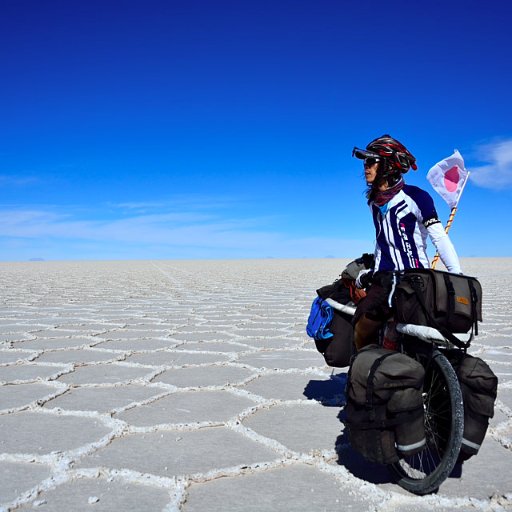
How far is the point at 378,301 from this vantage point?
6.71 ft

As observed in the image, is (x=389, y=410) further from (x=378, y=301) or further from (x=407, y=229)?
(x=407, y=229)

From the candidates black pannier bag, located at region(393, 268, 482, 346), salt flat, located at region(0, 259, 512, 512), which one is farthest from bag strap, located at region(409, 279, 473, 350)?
salt flat, located at region(0, 259, 512, 512)

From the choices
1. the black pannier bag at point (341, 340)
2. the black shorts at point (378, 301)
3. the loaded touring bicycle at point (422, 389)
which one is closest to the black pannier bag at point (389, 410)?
the loaded touring bicycle at point (422, 389)

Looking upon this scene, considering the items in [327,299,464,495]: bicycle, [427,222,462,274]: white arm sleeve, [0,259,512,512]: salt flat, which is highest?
[427,222,462,274]: white arm sleeve

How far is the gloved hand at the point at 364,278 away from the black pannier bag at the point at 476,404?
57 cm

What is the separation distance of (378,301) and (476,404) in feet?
1.63

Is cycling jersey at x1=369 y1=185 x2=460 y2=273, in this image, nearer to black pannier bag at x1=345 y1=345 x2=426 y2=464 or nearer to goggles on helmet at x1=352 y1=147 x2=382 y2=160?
goggles on helmet at x1=352 y1=147 x2=382 y2=160

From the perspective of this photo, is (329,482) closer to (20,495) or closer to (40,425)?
(20,495)

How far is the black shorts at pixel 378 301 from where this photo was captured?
2.02 metres

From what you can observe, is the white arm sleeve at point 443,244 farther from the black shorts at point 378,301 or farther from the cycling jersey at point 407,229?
the black shorts at point 378,301

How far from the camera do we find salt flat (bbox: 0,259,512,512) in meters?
1.81

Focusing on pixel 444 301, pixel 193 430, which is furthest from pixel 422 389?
pixel 193 430

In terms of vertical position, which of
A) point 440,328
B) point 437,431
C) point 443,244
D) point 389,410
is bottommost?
point 437,431

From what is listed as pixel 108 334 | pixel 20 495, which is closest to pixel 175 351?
pixel 108 334
